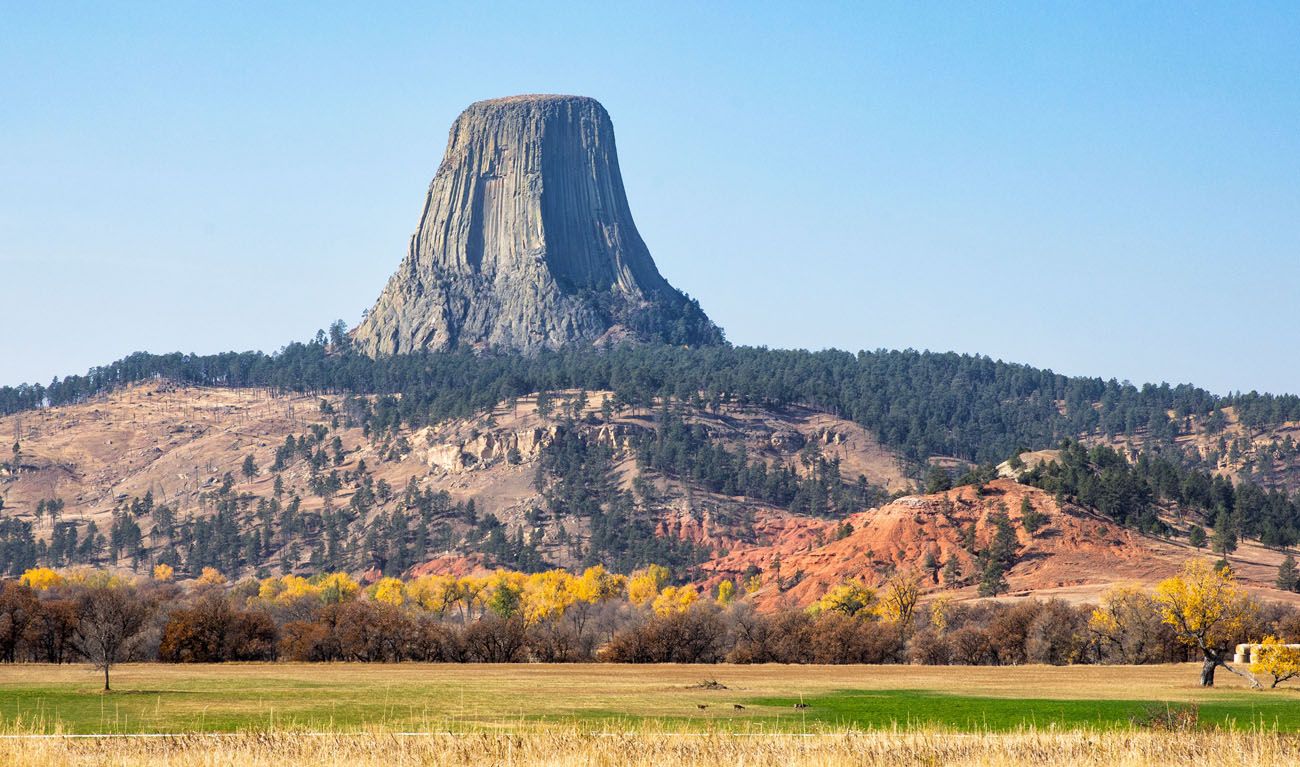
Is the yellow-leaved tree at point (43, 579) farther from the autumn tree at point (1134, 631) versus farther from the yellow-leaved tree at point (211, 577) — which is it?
the autumn tree at point (1134, 631)

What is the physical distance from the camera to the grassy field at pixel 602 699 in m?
45.9

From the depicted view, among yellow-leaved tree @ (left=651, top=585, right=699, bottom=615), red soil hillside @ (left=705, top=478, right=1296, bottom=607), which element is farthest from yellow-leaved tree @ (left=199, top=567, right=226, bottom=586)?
red soil hillside @ (left=705, top=478, right=1296, bottom=607)

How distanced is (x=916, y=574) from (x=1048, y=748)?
103 metres

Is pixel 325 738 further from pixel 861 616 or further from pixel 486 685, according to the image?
pixel 861 616

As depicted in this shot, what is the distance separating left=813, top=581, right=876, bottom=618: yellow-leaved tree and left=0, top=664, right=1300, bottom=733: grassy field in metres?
28.5

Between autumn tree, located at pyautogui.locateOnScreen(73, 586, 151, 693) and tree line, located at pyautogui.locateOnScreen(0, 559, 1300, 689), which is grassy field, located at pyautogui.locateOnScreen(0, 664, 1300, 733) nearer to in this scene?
autumn tree, located at pyautogui.locateOnScreen(73, 586, 151, 693)

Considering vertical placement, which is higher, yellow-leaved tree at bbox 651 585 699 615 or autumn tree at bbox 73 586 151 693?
autumn tree at bbox 73 586 151 693

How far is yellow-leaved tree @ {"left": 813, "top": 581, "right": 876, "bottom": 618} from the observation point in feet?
360

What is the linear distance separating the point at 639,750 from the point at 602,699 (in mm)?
22004

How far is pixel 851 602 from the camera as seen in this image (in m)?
113

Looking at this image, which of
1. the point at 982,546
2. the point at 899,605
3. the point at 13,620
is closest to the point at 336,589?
the point at 982,546

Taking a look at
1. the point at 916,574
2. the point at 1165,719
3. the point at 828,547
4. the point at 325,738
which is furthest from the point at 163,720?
the point at 828,547

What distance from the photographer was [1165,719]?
43.7 metres

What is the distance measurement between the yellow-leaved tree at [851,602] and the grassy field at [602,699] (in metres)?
28.5
